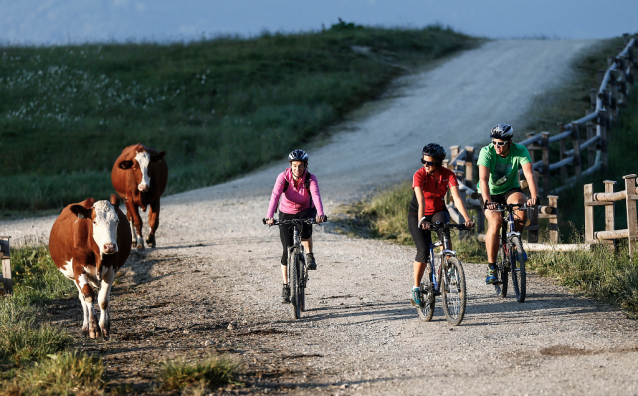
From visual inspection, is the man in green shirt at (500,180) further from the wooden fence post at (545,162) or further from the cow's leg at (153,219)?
the wooden fence post at (545,162)

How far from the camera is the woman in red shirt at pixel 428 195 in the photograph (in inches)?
271

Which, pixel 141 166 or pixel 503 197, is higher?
pixel 141 166

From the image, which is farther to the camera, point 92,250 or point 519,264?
point 519,264

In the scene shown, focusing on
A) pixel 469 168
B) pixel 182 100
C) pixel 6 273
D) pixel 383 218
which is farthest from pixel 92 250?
pixel 182 100

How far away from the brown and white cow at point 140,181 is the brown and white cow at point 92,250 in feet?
12.9

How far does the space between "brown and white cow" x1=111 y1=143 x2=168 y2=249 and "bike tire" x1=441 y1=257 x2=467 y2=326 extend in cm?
618

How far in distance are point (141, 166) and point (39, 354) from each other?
5.60 meters

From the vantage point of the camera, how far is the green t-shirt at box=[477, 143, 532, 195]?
7738mm

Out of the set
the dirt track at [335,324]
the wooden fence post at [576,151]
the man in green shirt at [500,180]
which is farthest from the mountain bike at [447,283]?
the wooden fence post at [576,151]

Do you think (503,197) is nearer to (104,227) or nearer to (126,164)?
(104,227)

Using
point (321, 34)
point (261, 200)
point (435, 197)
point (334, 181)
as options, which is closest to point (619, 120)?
point (334, 181)

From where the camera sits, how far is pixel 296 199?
25.0 ft

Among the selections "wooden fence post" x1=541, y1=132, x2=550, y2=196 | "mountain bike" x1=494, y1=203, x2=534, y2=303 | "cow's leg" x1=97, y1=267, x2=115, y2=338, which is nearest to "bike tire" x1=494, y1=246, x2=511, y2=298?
"mountain bike" x1=494, y1=203, x2=534, y2=303

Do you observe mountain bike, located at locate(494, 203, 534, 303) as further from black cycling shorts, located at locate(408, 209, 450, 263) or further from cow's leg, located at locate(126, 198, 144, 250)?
cow's leg, located at locate(126, 198, 144, 250)
